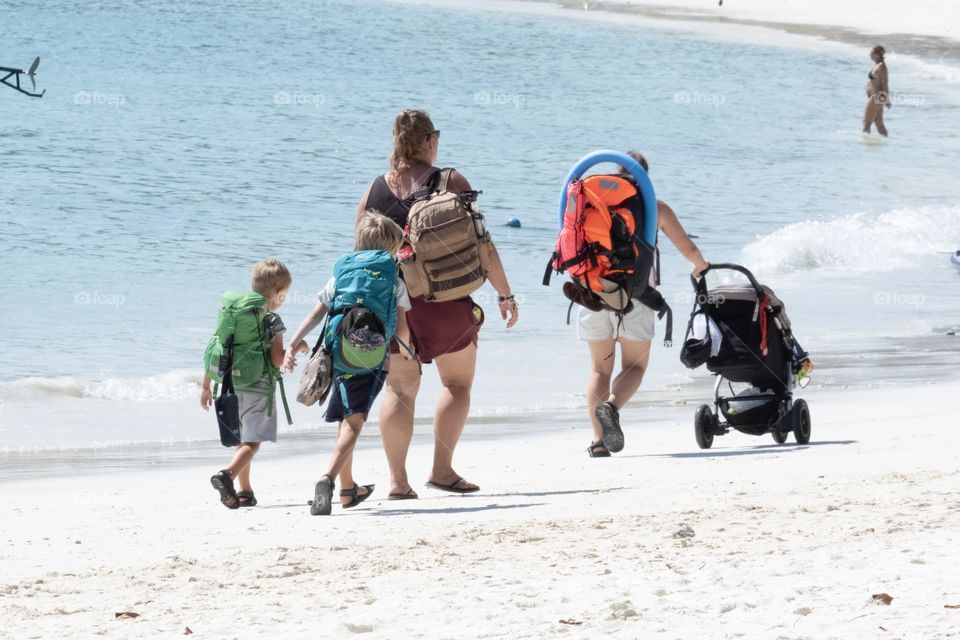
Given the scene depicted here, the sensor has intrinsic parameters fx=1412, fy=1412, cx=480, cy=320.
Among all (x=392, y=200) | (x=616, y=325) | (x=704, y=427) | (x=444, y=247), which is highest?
(x=392, y=200)

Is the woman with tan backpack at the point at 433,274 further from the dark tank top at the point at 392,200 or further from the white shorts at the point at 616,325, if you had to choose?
the white shorts at the point at 616,325

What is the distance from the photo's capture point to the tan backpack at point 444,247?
518cm

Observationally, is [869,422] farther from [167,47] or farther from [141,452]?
[167,47]

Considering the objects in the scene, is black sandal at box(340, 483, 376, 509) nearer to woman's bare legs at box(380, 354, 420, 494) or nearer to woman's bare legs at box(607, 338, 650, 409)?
woman's bare legs at box(380, 354, 420, 494)

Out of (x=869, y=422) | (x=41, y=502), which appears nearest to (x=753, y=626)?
(x=41, y=502)

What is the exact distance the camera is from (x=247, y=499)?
18.2 feet

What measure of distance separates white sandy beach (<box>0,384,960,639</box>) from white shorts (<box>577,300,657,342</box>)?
0.57m

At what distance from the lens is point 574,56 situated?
145 ft

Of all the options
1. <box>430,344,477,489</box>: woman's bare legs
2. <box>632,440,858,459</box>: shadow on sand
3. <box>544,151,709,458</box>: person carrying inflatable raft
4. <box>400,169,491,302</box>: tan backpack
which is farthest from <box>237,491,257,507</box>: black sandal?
<box>632,440,858,459</box>: shadow on sand

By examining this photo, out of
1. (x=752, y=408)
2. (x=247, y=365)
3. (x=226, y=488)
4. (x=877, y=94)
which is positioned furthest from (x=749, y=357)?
(x=877, y=94)

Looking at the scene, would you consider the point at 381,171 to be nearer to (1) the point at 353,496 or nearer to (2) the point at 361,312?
(1) the point at 353,496

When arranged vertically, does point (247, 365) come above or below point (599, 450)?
above

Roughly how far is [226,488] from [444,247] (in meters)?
1.25

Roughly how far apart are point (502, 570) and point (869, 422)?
384 cm
